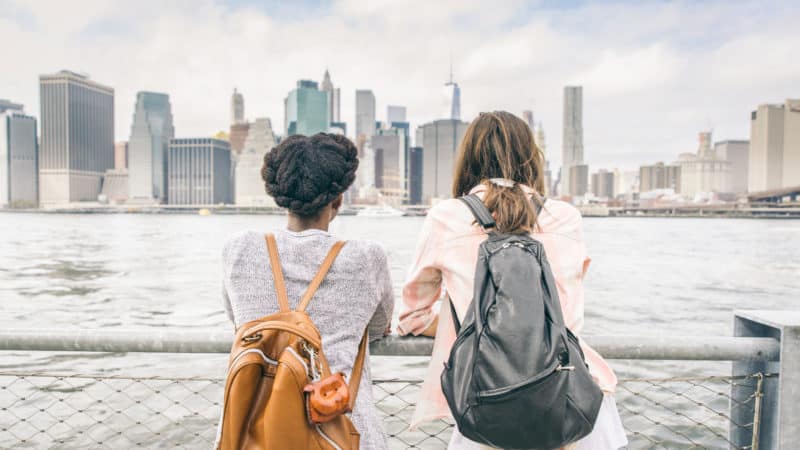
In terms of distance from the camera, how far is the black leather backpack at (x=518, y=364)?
1.51m

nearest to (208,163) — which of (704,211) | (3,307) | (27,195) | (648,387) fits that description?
(27,195)

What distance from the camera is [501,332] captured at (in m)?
1.52

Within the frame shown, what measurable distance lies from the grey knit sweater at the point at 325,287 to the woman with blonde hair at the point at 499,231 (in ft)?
0.56

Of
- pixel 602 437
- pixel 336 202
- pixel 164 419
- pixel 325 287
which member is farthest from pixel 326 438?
pixel 164 419

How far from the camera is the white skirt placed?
1.78 meters

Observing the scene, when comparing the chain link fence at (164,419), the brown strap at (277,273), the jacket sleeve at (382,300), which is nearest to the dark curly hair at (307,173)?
the brown strap at (277,273)

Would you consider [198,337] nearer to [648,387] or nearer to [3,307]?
[648,387]

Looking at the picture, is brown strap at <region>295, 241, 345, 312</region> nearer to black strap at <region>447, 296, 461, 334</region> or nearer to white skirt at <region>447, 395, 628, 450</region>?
black strap at <region>447, 296, 461, 334</region>

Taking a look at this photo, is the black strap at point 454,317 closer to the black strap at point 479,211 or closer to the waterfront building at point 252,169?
the black strap at point 479,211

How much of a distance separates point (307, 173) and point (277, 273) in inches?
12.4

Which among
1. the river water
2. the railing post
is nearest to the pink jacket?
the railing post

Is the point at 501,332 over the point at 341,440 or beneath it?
over

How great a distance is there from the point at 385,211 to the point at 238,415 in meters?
114

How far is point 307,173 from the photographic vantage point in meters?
1.80
